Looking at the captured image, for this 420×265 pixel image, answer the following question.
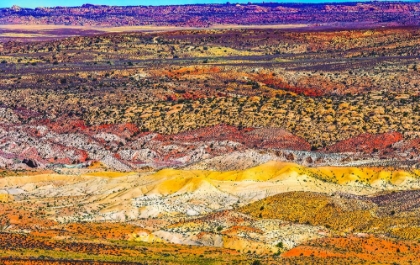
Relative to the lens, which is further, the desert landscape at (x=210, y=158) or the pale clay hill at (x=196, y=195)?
the pale clay hill at (x=196, y=195)

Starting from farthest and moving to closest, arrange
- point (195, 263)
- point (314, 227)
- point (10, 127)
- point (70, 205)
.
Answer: point (10, 127) → point (70, 205) → point (314, 227) → point (195, 263)

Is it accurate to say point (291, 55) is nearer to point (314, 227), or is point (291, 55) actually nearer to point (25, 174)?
point (25, 174)

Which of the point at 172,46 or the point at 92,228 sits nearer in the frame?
the point at 92,228

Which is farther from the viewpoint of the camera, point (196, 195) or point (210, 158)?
point (210, 158)

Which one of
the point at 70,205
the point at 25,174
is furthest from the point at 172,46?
the point at 70,205

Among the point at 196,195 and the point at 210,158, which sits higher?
the point at 196,195

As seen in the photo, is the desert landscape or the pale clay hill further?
the pale clay hill

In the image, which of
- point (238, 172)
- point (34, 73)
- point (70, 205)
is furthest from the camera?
point (34, 73)
